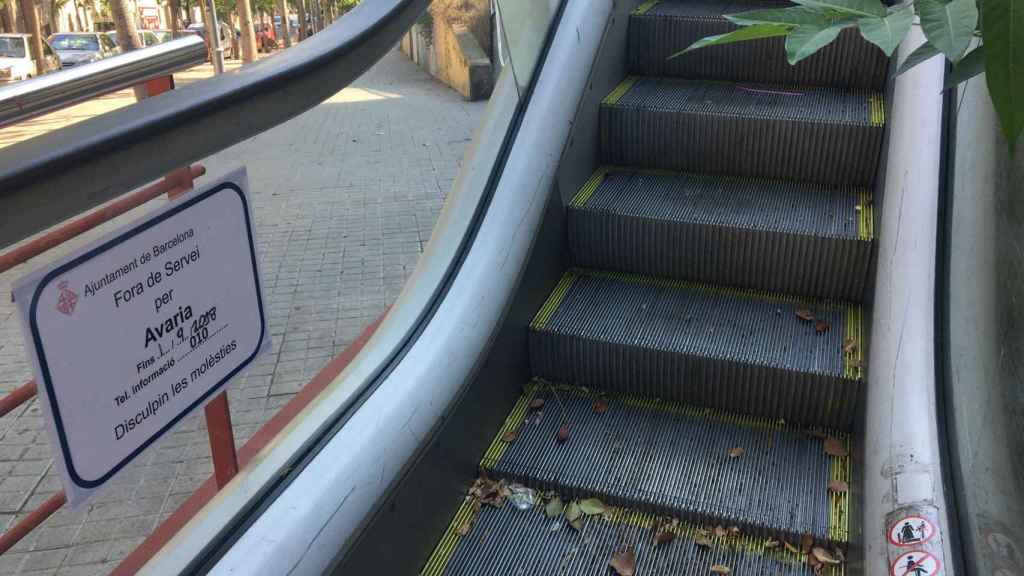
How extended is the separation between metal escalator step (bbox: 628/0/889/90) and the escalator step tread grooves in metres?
1.79

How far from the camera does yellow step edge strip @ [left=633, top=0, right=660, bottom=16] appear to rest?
323 centimetres

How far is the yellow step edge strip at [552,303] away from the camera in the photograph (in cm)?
243

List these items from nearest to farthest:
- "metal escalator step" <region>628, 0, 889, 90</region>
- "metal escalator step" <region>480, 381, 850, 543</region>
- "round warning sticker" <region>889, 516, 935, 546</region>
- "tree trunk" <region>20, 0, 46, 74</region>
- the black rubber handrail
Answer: the black rubber handrail → "round warning sticker" <region>889, 516, 935, 546</region> → "metal escalator step" <region>480, 381, 850, 543</region> → "metal escalator step" <region>628, 0, 889, 90</region> → "tree trunk" <region>20, 0, 46, 74</region>

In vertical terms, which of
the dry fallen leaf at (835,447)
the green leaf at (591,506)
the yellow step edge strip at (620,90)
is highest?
the yellow step edge strip at (620,90)

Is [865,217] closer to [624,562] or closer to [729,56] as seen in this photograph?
[729,56]

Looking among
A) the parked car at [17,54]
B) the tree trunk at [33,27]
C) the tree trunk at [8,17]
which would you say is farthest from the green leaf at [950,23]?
the tree trunk at [8,17]

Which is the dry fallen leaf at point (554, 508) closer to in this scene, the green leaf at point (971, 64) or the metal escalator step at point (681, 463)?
the metal escalator step at point (681, 463)

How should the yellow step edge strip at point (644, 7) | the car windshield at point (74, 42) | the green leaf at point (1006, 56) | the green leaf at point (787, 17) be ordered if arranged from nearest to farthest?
the green leaf at point (1006, 56) → the green leaf at point (787, 17) → the yellow step edge strip at point (644, 7) → the car windshield at point (74, 42)

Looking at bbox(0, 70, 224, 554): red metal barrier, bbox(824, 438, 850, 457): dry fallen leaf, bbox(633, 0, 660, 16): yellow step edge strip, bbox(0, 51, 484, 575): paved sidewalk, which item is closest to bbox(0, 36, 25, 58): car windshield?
bbox(0, 51, 484, 575): paved sidewalk

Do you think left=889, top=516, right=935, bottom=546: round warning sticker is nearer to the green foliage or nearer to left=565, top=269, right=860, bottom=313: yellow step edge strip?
the green foliage

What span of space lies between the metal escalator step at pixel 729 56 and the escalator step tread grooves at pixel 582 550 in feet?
5.86

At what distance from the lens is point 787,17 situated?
818mm

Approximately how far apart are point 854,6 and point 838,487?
150 centimetres

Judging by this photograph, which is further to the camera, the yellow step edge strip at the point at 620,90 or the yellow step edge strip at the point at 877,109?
the yellow step edge strip at the point at 620,90
